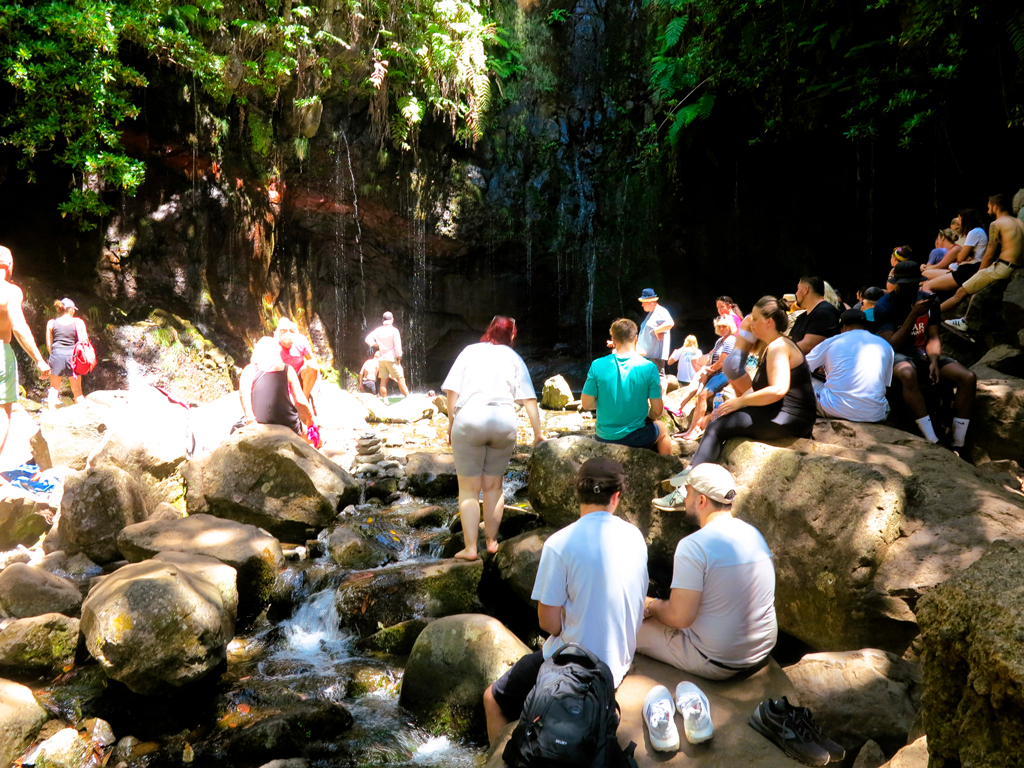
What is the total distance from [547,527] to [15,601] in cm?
407

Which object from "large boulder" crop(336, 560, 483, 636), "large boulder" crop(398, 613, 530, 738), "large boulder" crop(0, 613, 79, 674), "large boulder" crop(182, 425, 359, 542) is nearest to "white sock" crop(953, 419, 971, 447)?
"large boulder" crop(336, 560, 483, 636)

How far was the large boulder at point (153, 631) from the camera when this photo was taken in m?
3.96

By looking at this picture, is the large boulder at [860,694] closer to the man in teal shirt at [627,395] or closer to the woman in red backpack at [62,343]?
the man in teal shirt at [627,395]

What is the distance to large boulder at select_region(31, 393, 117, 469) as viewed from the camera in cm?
739

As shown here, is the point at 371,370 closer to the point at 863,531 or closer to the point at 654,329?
the point at 654,329

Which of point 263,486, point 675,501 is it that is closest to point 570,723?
point 675,501

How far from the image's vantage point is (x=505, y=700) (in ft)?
10.4

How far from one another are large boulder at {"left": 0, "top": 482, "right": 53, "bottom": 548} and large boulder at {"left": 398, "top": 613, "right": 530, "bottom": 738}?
461cm

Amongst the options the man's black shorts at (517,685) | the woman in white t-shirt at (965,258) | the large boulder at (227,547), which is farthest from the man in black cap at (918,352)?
the large boulder at (227,547)

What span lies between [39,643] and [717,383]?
252 inches

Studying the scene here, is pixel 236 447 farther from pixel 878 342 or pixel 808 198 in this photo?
pixel 808 198

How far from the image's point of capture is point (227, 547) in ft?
17.7

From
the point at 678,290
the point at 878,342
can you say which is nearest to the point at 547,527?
the point at 878,342

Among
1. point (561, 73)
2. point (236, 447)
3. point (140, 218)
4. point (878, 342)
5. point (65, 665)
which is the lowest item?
point (65, 665)
